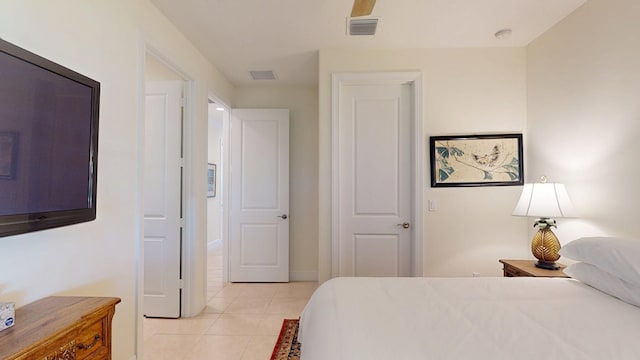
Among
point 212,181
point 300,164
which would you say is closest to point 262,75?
point 300,164

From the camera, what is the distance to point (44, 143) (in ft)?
4.09

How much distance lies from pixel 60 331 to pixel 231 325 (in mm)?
1864

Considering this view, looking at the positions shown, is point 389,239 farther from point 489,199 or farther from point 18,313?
point 18,313

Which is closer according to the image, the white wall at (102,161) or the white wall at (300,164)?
the white wall at (102,161)

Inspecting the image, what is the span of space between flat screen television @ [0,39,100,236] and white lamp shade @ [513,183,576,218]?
282cm

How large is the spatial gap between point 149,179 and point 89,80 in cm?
155

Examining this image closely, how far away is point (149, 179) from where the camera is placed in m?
2.89

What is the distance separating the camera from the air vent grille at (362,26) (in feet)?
7.96

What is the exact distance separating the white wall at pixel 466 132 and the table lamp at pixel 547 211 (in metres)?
0.58

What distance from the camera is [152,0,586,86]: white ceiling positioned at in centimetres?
223

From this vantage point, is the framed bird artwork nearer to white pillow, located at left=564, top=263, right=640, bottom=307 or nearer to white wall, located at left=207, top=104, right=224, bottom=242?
white pillow, located at left=564, top=263, right=640, bottom=307

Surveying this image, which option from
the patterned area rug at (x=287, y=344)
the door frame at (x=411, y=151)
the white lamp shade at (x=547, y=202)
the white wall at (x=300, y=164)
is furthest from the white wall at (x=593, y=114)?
the white wall at (x=300, y=164)

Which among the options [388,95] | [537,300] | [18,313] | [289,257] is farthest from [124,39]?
[289,257]

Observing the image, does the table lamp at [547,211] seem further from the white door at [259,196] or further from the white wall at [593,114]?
the white door at [259,196]
